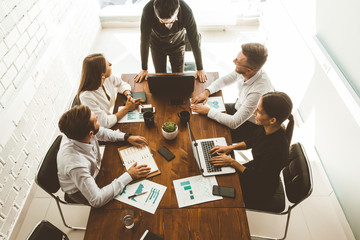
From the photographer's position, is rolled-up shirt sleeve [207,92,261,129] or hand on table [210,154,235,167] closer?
hand on table [210,154,235,167]

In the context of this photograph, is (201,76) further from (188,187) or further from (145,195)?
(145,195)

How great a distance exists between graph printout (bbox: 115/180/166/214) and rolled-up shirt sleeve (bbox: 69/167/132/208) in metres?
0.06

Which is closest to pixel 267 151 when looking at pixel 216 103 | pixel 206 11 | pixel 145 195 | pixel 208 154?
pixel 208 154

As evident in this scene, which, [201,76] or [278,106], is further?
[201,76]

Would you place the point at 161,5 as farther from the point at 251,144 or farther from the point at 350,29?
the point at 350,29

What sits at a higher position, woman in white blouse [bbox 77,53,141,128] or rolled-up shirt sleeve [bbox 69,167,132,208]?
woman in white blouse [bbox 77,53,141,128]

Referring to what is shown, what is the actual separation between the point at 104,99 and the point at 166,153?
0.84 meters

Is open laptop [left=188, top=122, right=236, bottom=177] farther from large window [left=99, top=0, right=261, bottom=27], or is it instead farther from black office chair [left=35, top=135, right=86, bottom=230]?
large window [left=99, top=0, right=261, bottom=27]

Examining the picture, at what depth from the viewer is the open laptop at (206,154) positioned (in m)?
1.69

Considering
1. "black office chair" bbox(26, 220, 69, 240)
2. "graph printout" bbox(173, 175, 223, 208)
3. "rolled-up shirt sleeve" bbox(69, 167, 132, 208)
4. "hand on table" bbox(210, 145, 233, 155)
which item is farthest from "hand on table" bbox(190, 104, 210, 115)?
"black office chair" bbox(26, 220, 69, 240)

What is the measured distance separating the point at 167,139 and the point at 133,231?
2.34 feet

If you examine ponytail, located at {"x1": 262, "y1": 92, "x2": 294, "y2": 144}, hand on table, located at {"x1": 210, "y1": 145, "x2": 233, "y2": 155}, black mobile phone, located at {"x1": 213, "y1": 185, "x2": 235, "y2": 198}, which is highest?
ponytail, located at {"x1": 262, "y1": 92, "x2": 294, "y2": 144}

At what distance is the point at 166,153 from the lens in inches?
70.5

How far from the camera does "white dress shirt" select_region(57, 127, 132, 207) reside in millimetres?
1504
